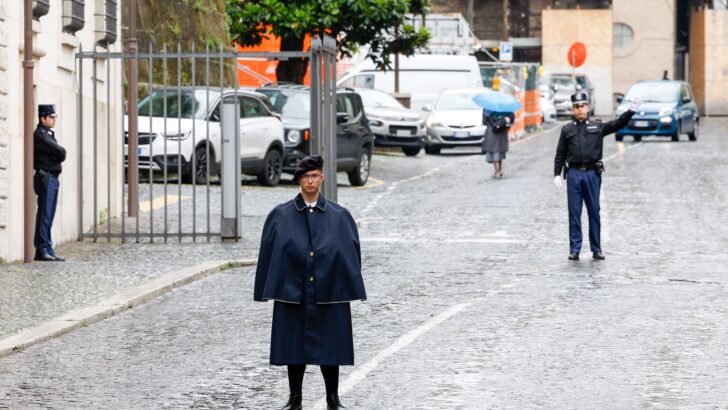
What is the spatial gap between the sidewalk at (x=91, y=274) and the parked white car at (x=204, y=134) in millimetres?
5711

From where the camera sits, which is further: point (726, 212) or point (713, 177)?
point (713, 177)

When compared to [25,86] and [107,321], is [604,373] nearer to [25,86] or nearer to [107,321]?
[107,321]

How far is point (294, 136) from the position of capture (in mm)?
28875

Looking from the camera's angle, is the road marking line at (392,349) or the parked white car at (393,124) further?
the parked white car at (393,124)

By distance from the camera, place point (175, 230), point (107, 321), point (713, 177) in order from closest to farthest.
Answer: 1. point (107, 321)
2. point (175, 230)
3. point (713, 177)

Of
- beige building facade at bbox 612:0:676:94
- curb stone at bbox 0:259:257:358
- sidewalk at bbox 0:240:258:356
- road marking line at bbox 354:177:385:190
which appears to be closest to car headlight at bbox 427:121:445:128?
road marking line at bbox 354:177:385:190

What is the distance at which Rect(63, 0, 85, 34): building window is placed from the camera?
2023 centimetres

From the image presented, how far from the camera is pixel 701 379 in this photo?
10.3 m

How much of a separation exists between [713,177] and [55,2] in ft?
46.6

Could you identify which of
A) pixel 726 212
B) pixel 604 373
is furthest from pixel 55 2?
pixel 604 373

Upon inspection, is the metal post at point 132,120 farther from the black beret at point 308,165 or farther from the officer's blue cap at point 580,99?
the black beret at point 308,165

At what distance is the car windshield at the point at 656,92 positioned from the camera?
41500mm

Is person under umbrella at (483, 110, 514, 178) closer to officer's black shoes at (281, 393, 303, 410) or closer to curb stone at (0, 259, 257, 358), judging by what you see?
curb stone at (0, 259, 257, 358)

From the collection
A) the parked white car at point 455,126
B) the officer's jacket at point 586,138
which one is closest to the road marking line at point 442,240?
the officer's jacket at point 586,138
